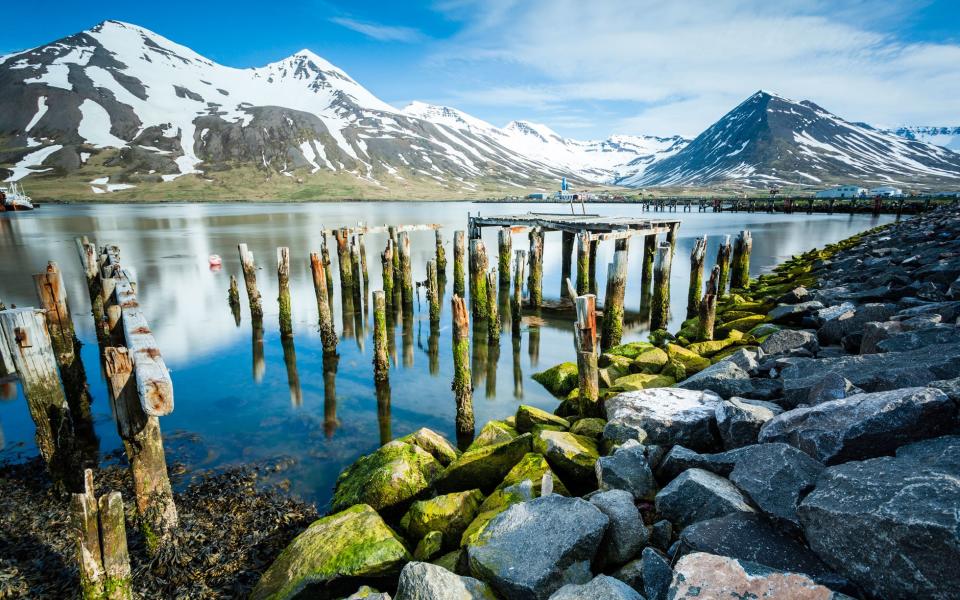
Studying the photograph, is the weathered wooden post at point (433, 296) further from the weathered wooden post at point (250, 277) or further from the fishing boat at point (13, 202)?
the fishing boat at point (13, 202)

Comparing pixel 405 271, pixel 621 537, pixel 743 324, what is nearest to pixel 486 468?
pixel 621 537

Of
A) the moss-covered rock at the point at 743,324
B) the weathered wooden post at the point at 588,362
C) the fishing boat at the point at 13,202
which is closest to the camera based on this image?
the weathered wooden post at the point at 588,362

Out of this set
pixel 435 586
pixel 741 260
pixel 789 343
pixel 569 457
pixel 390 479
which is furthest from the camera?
pixel 741 260

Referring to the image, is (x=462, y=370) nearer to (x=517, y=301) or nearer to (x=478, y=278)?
(x=478, y=278)

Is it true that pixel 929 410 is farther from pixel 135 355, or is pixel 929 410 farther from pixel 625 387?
pixel 135 355

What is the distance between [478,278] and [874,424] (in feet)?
42.5

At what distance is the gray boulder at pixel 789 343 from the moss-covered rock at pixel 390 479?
608cm

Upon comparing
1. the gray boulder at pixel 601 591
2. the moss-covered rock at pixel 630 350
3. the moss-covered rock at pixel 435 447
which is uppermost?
the gray boulder at pixel 601 591

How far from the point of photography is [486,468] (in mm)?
6379

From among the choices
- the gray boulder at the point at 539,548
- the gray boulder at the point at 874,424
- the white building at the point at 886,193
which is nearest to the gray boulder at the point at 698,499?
the gray boulder at the point at 539,548

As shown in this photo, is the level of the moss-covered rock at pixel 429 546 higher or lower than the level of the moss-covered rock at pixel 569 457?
lower

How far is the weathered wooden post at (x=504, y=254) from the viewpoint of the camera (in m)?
20.0

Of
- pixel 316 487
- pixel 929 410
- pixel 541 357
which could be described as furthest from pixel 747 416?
pixel 541 357

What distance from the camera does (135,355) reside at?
512 centimetres
